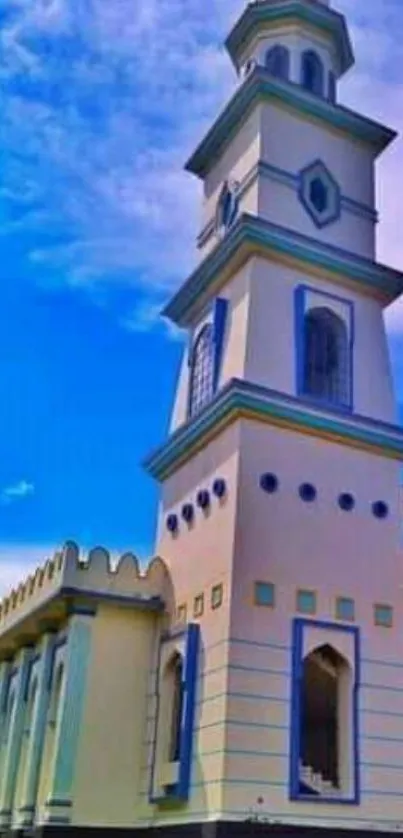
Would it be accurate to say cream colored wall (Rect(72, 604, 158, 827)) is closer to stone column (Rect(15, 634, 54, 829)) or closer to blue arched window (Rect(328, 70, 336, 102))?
stone column (Rect(15, 634, 54, 829))

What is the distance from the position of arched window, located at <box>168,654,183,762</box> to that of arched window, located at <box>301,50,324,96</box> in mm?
11903

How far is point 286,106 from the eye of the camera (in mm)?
18875

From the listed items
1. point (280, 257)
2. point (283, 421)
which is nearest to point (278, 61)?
point (280, 257)

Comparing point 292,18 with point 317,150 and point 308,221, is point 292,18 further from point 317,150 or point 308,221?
point 308,221

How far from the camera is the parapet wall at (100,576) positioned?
16328 mm

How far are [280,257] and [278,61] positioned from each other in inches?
215

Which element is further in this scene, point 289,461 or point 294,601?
point 289,461

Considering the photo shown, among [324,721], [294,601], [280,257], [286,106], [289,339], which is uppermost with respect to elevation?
[286,106]

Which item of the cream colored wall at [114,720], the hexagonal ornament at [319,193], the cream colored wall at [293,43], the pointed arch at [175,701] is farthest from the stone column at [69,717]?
the cream colored wall at [293,43]

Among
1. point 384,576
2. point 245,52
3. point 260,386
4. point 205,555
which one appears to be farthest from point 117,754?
point 245,52

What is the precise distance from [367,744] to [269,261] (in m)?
8.29

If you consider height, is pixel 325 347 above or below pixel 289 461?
above

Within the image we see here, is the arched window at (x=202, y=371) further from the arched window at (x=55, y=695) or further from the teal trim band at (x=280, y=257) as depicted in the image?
the arched window at (x=55, y=695)

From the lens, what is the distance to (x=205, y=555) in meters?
15.6
